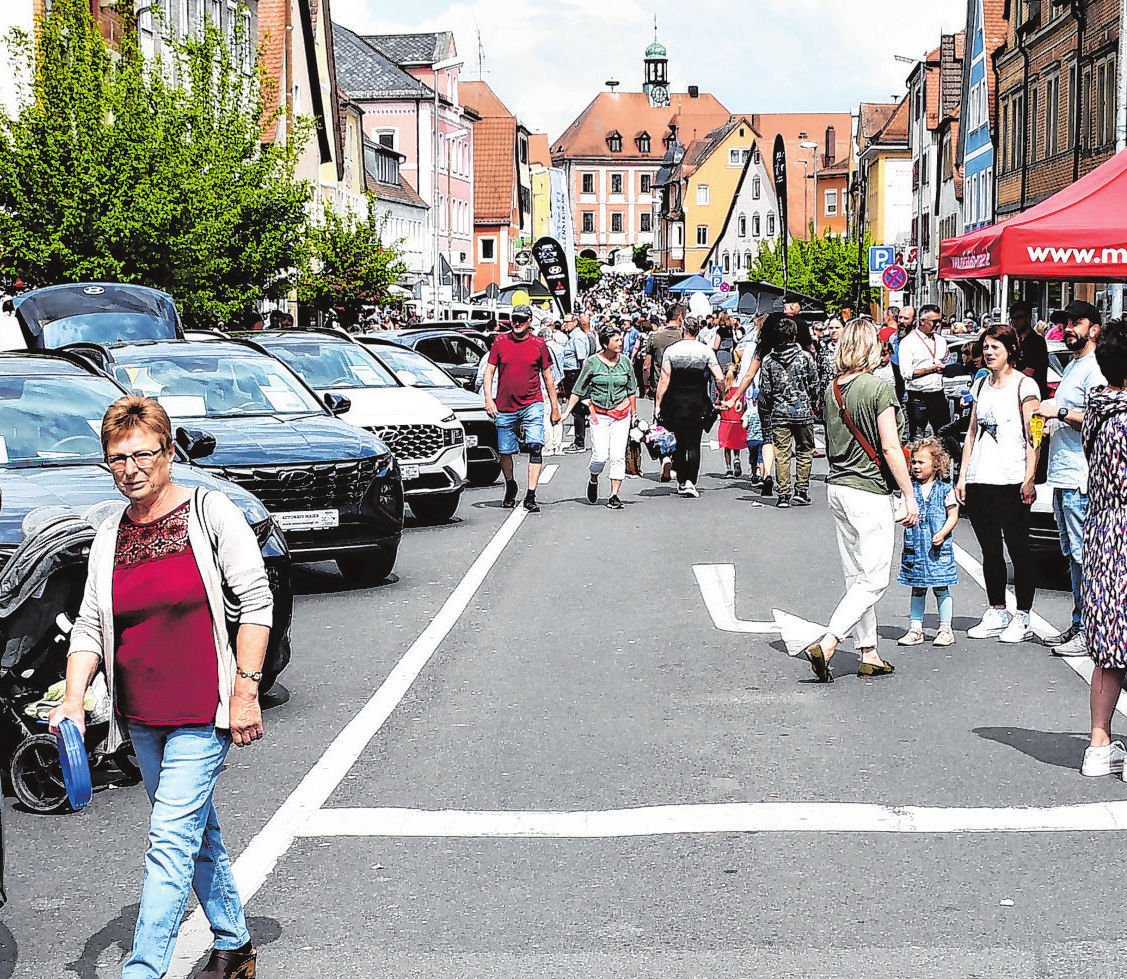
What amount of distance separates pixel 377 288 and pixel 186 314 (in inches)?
550

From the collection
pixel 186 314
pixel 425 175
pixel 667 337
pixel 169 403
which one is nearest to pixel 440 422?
pixel 169 403

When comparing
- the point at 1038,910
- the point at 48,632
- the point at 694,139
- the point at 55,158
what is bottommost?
the point at 1038,910

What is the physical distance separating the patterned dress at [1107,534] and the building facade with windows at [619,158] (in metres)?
183

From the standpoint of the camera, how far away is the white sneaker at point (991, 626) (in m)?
10.5

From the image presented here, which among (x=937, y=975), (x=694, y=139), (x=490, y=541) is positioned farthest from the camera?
(x=694, y=139)

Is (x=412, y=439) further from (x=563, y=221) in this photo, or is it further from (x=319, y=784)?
(x=563, y=221)

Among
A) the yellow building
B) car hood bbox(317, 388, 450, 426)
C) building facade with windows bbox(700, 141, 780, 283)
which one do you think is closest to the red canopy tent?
car hood bbox(317, 388, 450, 426)

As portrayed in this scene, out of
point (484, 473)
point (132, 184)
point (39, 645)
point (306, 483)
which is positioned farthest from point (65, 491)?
point (132, 184)

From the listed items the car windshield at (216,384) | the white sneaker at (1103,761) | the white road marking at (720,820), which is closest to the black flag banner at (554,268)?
the car windshield at (216,384)

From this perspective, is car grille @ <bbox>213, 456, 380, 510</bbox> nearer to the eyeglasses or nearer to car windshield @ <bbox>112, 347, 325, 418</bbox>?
car windshield @ <bbox>112, 347, 325, 418</bbox>

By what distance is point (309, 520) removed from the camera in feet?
40.8

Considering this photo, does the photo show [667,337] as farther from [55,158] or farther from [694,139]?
[694,139]

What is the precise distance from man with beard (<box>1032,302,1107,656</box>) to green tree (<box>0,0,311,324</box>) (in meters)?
20.0

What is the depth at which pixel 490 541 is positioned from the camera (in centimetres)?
1551
